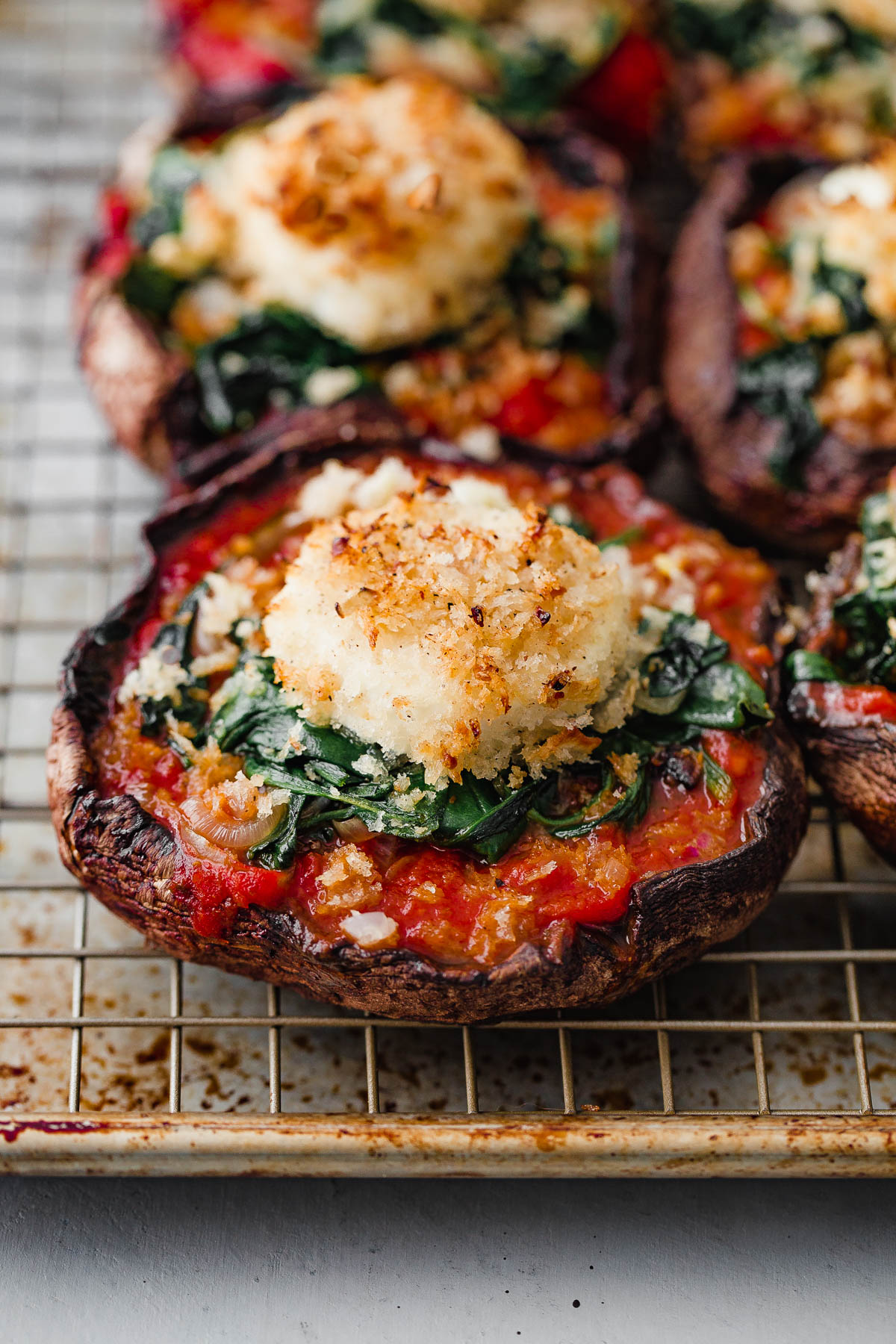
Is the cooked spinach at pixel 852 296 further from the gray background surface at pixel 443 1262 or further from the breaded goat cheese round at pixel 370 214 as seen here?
the gray background surface at pixel 443 1262

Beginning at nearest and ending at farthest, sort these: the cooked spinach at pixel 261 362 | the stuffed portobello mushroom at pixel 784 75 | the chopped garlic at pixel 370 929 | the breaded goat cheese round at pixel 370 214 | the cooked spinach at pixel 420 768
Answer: the chopped garlic at pixel 370 929 < the cooked spinach at pixel 420 768 < the breaded goat cheese round at pixel 370 214 < the cooked spinach at pixel 261 362 < the stuffed portobello mushroom at pixel 784 75

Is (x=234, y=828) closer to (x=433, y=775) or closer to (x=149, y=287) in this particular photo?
(x=433, y=775)

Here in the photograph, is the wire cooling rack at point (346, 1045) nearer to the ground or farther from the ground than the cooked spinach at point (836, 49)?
nearer to the ground

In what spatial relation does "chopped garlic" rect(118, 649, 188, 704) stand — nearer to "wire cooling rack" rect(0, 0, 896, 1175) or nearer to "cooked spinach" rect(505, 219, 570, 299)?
"wire cooling rack" rect(0, 0, 896, 1175)

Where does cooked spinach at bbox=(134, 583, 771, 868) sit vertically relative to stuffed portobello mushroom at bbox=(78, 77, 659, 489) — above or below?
below

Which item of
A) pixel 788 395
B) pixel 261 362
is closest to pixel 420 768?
pixel 261 362

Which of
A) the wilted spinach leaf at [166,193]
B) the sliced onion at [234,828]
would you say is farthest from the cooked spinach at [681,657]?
the wilted spinach leaf at [166,193]

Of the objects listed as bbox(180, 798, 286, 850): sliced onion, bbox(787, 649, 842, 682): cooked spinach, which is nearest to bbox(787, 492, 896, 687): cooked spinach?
bbox(787, 649, 842, 682): cooked spinach
